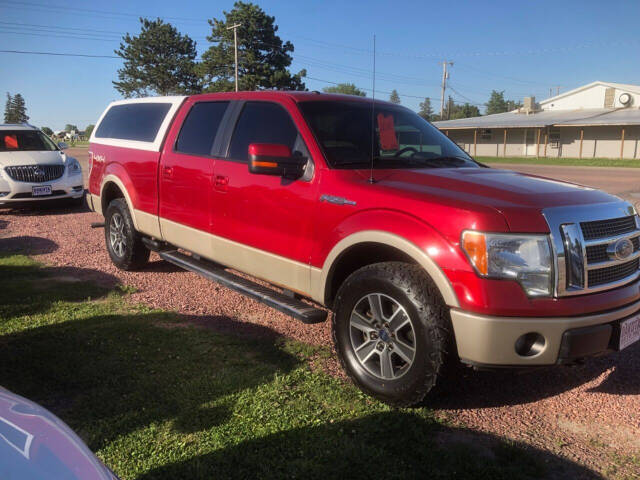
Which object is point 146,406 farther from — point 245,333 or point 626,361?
point 626,361

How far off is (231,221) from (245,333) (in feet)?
3.24

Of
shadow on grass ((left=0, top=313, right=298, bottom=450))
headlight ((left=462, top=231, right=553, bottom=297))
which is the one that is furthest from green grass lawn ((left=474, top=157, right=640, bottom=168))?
shadow on grass ((left=0, top=313, right=298, bottom=450))

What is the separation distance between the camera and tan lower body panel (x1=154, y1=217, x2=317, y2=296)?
4117 millimetres

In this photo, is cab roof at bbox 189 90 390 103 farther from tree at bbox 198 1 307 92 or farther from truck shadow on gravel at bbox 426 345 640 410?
tree at bbox 198 1 307 92

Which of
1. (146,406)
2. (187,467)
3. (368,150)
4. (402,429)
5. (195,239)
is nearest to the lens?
(187,467)

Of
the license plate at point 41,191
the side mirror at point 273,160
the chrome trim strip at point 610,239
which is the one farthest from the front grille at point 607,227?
the license plate at point 41,191

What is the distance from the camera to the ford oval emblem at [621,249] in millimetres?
3195

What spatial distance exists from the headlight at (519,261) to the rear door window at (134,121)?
164 inches

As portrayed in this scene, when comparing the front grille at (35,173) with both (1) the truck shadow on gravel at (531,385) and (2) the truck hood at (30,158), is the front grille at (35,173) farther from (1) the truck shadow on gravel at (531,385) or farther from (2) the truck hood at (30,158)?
(1) the truck shadow on gravel at (531,385)

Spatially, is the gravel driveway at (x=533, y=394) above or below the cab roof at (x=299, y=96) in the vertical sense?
below

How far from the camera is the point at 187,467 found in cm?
276

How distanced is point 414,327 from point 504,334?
1.69ft

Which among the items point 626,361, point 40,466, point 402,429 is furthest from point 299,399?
point 626,361

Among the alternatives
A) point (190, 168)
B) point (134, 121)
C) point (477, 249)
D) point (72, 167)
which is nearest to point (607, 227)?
point (477, 249)
